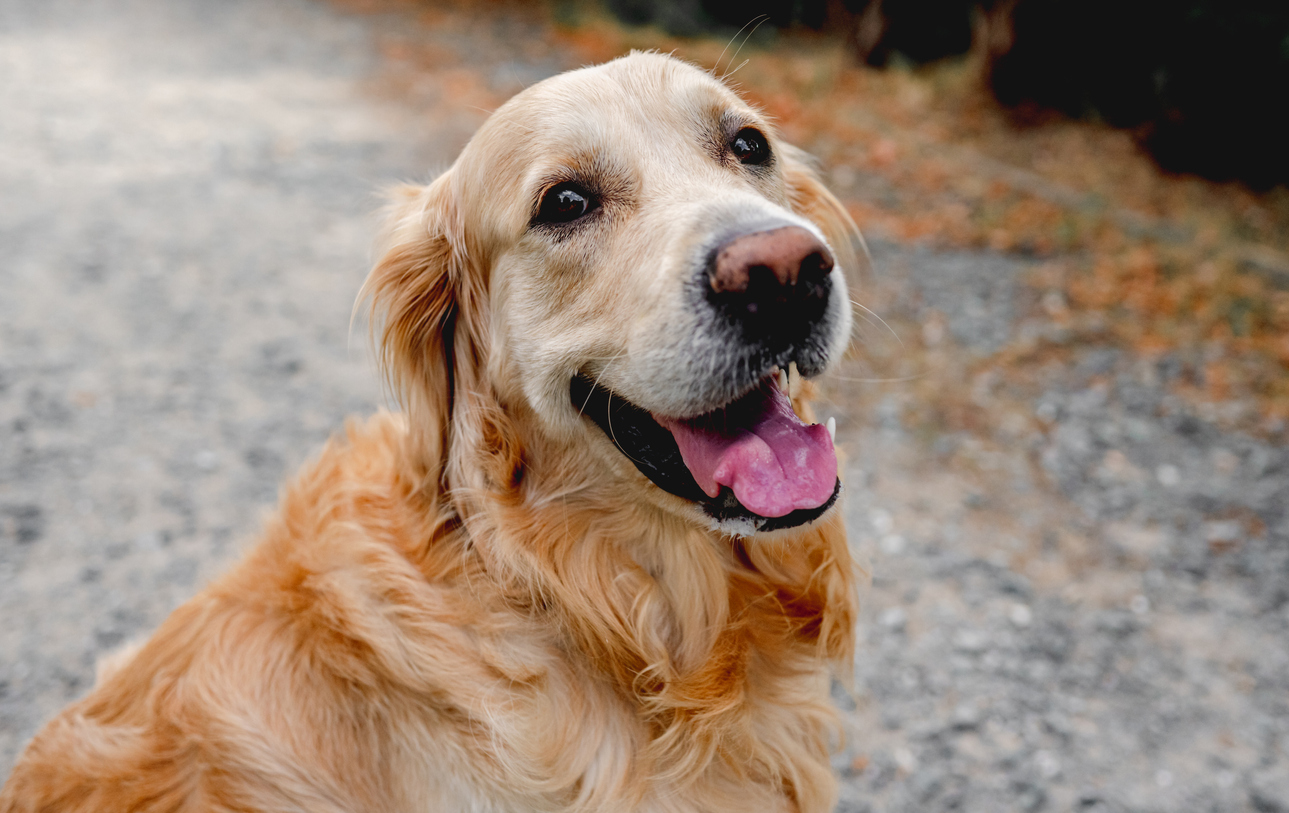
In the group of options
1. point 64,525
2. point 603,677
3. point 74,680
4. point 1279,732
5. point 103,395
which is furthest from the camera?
point 103,395

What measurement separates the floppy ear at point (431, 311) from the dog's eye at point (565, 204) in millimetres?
299

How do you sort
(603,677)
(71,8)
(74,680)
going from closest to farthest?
(603,677)
(74,680)
(71,8)

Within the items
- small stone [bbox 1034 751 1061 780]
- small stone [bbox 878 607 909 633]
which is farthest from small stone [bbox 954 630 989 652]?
small stone [bbox 1034 751 1061 780]

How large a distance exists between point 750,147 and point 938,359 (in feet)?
10.6

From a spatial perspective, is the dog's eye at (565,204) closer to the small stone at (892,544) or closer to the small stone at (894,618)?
the small stone at (894,618)

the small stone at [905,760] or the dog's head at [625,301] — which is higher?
the dog's head at [625,301]

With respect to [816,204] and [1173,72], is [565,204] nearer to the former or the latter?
[816,204]

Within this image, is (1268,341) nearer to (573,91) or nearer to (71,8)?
(573,91)

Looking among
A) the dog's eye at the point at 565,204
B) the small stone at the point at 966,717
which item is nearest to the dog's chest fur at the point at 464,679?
the dog's eye at the point at 565,204

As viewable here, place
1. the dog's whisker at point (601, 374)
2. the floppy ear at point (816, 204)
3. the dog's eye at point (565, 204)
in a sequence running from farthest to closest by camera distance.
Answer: the floppy ear at point (816, 204) → the dog's eye at point (565, 204) → the dog's whisker at point (601, 374)

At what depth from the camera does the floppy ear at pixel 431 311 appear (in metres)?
2.51

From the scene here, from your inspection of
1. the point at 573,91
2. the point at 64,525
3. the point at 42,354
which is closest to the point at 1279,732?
the point at 573,91

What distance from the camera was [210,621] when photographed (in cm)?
225

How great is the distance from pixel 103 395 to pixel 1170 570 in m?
5.47
